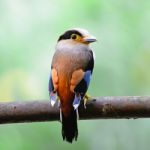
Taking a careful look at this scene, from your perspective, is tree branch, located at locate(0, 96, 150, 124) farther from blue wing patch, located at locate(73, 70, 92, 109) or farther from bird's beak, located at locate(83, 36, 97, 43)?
bird's beak, located at locate(83, 36, 97, 43)

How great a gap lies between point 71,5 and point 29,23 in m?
0.18

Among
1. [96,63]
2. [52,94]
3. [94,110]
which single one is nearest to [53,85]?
[52,94]

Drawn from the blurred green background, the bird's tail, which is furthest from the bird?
the blurred green background

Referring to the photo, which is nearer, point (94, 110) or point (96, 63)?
point (94, 110)

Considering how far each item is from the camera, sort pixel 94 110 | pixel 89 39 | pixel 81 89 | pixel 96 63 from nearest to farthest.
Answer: pixel 94 110, pixel 81 89, pixel 89 39, pixel 96 63

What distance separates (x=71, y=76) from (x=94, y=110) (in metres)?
0.17

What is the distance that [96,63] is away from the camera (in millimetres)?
1566

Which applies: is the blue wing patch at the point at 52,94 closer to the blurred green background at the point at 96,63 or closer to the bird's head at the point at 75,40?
the bird's head at the point at 75,40

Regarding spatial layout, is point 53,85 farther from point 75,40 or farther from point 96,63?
point 96,63

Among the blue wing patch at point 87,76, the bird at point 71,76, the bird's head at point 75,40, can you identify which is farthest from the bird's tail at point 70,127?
the bird's head at point 75,40

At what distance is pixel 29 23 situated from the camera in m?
1.63

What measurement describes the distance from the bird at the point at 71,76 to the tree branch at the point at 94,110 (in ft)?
0.13

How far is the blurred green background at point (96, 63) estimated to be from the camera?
4.80ft

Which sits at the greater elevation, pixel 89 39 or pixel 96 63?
pixel 89 39
